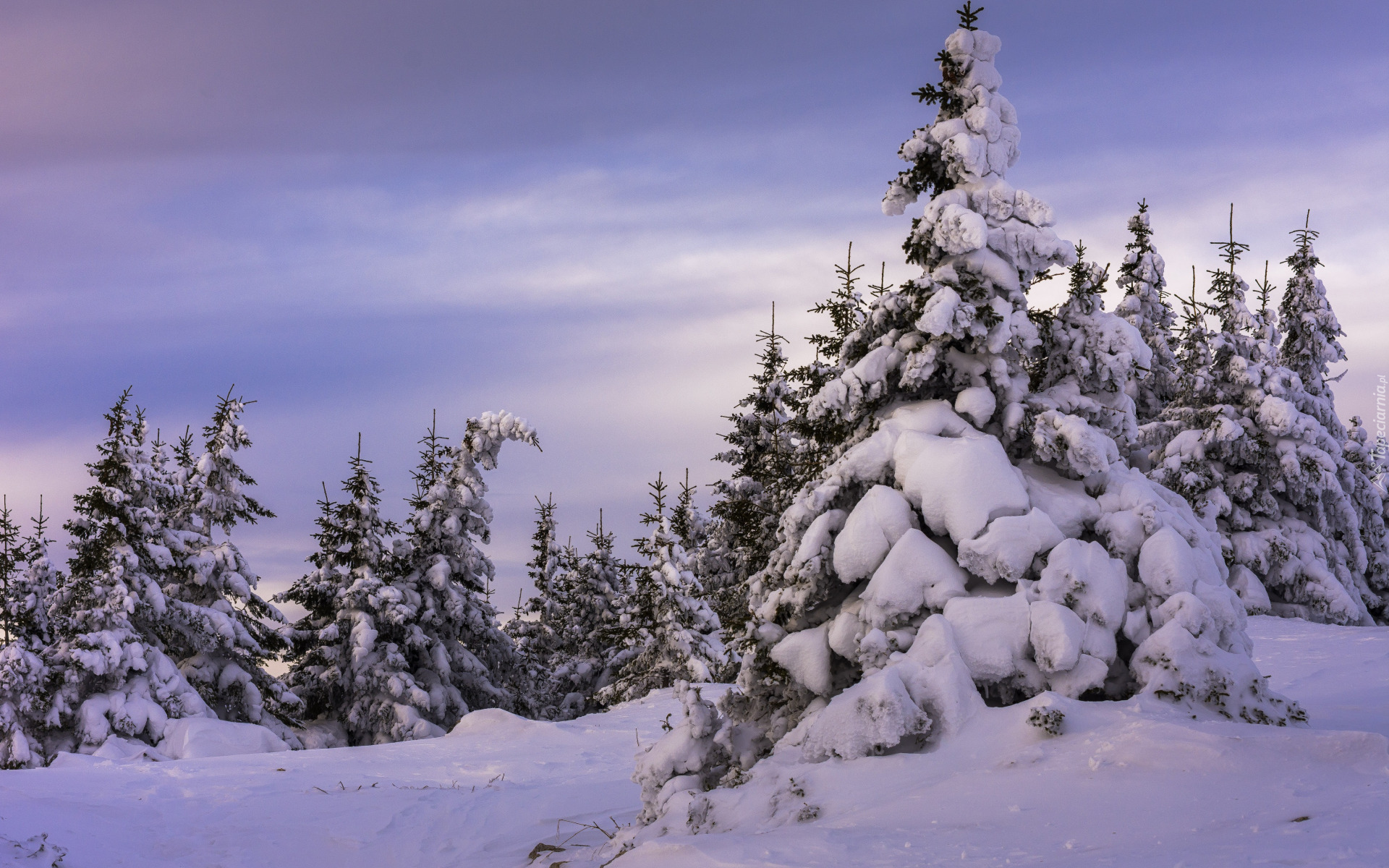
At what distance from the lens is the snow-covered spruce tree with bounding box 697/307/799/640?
22.2 meters

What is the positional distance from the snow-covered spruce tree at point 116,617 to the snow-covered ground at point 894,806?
284 inches

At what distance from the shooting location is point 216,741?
1870cm

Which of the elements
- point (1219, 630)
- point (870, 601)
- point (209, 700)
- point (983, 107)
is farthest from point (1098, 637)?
point (209, 700)

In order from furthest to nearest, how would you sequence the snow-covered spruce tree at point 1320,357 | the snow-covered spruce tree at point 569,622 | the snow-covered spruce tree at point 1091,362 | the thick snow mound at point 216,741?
the snow-covered spruce tree at point 569,622 < the snow-covered spruce tree at point 1320,357 < the thick snow mound at point 216,741 < the snow-covered spruce tree at point 1091,362

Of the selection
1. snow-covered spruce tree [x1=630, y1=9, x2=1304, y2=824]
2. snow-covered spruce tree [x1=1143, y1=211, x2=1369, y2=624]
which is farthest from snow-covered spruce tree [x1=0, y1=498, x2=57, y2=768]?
snow-covered spruce tree [x1=1143, y1=211, x2=1369, y2=624]

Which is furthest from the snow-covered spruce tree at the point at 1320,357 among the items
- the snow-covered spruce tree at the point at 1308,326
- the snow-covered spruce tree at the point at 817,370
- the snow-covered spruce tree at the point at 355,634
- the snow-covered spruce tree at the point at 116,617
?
the snow-covered spruce tree at the point at 116,617

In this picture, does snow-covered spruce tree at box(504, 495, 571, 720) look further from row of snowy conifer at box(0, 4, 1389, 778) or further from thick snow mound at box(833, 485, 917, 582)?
thick snow mound at box(833, 485, 917, 582)

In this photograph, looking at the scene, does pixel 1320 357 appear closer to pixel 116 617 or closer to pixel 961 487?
pixel 961 487

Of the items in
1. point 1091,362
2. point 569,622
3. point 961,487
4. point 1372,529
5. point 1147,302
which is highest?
point 1147,302

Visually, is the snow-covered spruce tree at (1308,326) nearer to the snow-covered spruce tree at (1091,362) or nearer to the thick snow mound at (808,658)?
the snow-covered spruce tree at (1091,362)

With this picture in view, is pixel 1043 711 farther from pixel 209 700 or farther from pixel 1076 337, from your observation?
pixel 209 700

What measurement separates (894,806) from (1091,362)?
19.0 ft

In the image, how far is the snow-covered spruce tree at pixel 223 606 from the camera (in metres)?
22.8

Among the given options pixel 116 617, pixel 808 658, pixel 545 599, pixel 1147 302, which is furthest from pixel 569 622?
pixel 808 658
